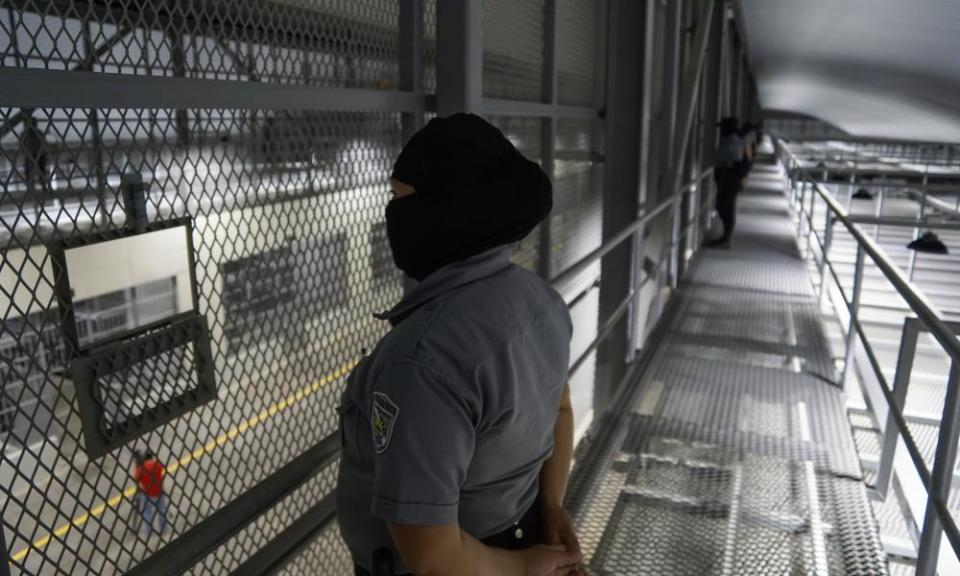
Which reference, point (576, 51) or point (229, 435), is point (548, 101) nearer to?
point (576, 51)

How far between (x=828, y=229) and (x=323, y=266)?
3.55m

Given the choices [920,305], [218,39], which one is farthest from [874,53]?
[218,39]

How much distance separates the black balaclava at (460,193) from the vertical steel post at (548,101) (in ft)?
6.29

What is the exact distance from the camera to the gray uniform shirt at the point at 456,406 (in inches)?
33.0

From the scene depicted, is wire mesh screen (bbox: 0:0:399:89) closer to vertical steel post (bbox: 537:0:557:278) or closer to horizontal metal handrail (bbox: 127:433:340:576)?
horizontal metal handrail (bbox: 127:433:340:576)

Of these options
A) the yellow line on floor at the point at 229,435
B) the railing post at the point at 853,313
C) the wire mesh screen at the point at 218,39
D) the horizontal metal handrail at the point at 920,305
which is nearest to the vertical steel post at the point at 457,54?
the wire mesh screen at the point at 218,39

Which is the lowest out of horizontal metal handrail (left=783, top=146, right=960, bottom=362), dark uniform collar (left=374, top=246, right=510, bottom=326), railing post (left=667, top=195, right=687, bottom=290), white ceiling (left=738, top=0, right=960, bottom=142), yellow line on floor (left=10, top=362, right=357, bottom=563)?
railing post (left=667, top=195, right=687, bottom=290)

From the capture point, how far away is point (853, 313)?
114 inches

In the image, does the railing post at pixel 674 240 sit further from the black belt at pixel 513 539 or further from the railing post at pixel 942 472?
the black belt at pixel 513 539

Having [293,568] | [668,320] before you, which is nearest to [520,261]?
[293,568]

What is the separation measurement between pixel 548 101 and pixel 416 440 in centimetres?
221

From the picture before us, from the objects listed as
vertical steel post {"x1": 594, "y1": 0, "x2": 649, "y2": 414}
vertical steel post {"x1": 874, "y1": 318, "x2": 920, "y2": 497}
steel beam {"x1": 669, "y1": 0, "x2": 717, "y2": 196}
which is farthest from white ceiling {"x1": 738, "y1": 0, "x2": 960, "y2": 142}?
vertical steel post {"x1": 874, "y1": 318, "x2": 920, "y2": 497}

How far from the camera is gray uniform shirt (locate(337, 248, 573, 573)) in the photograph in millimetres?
839

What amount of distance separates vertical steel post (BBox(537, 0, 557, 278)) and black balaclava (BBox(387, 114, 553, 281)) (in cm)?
192
